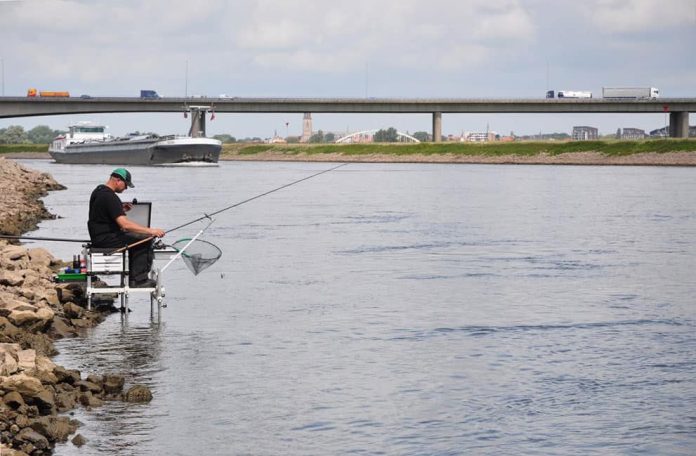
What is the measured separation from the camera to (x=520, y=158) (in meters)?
144

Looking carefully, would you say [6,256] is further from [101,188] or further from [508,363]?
[508,363]

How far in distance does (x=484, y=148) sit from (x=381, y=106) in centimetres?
1568

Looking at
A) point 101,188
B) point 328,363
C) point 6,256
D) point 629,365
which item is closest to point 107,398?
point 328,363

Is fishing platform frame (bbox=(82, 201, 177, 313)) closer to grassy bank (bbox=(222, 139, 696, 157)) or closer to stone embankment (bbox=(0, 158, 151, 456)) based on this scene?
stone embankment (bbox=(0, 158, 151, 456))

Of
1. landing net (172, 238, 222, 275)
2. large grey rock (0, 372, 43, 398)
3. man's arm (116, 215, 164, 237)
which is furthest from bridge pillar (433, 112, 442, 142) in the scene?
large grey rock (0, 372, 43, 398)

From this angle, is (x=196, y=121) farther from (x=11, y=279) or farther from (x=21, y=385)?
(x=21, y=385)

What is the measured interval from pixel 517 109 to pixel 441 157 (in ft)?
46.2

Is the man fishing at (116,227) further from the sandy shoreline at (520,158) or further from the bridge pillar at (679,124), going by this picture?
the bridge pillar at (679,124)

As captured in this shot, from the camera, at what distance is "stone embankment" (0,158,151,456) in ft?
38.9

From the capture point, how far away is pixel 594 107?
466ft

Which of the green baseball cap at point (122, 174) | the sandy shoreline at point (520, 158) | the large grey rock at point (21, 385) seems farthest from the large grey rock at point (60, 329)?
the sandy shoreline at point (520, 158)

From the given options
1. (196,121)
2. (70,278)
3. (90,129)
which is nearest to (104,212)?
(70,278)

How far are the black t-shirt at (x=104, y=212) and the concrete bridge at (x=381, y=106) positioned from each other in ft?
396

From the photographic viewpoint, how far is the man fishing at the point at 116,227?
59.3ft
